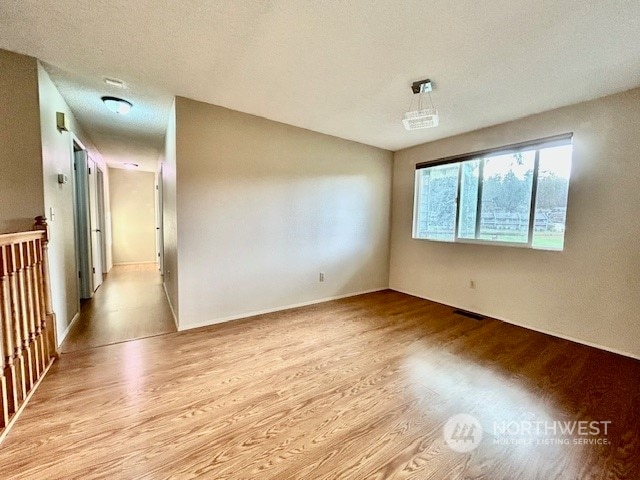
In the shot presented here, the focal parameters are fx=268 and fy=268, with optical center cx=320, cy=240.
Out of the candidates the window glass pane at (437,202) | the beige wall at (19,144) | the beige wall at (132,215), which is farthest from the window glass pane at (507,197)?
the beige wall at (132,215)

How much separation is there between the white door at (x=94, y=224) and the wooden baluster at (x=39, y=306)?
2463mm

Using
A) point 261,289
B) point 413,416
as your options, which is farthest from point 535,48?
point 261,289

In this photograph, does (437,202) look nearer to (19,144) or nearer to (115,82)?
(115,82)

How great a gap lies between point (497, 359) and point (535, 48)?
96.3 inches

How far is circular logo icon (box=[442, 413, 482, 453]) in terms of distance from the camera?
1452mm

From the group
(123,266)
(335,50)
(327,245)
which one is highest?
(335,50)

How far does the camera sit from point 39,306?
207 cm

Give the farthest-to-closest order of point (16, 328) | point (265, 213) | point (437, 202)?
point (437, 202) < point (265, 213) < point (16, 328)

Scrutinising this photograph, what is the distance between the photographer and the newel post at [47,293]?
2.12 m

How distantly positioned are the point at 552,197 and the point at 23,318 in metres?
4.77

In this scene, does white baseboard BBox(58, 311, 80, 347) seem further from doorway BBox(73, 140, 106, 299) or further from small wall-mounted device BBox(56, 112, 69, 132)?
small wall-mounted device BBox(56, 112, 69, 132)

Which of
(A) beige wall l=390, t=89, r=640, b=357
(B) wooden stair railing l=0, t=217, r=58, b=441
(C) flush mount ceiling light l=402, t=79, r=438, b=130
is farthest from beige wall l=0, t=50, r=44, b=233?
(A) beige wall l=390, t=89, r=640, b=357

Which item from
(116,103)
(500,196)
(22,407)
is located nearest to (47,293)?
(22,407)

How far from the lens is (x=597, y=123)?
2.58 m
